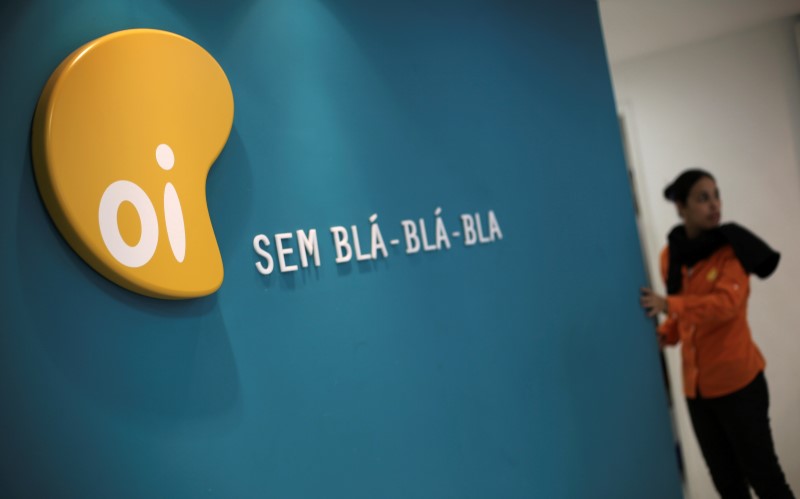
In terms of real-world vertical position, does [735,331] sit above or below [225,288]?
below

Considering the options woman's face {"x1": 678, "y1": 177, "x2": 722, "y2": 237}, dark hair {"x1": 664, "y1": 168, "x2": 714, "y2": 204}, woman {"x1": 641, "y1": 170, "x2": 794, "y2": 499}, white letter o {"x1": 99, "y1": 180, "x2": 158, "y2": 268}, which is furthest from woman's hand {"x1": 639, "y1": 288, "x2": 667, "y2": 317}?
white letter o {"x1": 99, "y1": 180, "x2": 158, "y2": 268}

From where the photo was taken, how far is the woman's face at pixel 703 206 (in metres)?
3.15

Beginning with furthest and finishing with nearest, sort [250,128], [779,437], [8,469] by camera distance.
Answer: [779,437]
[250,128]
[8,469]

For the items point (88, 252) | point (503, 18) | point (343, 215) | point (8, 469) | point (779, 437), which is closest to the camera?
point (8, 469)

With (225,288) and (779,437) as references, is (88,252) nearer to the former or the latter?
(225,288)

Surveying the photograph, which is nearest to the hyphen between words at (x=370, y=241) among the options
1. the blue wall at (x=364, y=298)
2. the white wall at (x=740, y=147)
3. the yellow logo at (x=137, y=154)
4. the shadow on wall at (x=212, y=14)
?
the blue wall at (x=364, y=298)

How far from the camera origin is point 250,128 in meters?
1.86

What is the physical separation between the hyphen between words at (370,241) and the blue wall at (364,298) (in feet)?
0.10

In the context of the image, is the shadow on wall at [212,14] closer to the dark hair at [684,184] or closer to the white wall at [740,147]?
the dark hair at [684,184]

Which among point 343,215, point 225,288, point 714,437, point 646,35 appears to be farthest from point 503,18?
point 646,35

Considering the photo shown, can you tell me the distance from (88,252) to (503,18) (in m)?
1.78

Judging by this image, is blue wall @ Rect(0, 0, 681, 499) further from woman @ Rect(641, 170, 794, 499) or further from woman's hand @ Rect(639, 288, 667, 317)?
woman @ Rect(641, 170, 794, 499)

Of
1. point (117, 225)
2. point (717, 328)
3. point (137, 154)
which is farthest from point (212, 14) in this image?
point (717, 328)

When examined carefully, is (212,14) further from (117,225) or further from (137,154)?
(117,225)
